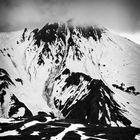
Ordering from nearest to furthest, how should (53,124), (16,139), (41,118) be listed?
(16,139)
(53,124)
(41,118)

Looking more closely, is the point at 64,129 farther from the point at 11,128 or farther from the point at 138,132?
the point at 138,132

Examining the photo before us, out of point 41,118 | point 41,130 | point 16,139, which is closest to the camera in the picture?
point 16,139

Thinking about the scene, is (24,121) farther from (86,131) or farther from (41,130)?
(86,131)

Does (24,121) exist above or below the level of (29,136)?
above

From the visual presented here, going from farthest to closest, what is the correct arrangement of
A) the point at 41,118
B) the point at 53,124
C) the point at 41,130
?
1. the point at 41,118
2. the point at 53,124
3. the point at 41,130

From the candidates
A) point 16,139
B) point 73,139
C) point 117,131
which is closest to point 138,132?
point 117,131

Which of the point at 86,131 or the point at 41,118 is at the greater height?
the point at 41,118

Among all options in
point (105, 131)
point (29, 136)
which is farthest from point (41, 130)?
point (105, 131)

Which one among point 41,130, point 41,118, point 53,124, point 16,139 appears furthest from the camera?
point 41,118

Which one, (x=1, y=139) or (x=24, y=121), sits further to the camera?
(x=24, y=121)
